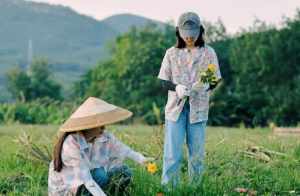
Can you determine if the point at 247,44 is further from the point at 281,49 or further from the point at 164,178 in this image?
the point at 164,178

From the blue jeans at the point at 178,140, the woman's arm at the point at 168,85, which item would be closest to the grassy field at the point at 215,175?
the blue jeans at the point at 178,140

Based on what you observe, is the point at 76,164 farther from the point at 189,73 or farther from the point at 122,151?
the point at 189,73

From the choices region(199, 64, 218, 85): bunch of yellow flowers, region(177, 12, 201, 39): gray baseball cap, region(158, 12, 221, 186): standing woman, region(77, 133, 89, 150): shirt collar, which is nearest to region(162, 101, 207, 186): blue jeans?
region(158, 12, 221, 186): standing woman

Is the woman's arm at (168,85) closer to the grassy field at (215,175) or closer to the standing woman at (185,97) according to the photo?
the standing woman at (185,97)

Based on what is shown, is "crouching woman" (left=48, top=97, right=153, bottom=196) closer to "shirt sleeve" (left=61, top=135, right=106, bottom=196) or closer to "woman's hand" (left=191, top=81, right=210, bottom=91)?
"shirt sleeve" (left=61, top=135, right=106, bottom=196)

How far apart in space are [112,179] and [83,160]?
1.34ft

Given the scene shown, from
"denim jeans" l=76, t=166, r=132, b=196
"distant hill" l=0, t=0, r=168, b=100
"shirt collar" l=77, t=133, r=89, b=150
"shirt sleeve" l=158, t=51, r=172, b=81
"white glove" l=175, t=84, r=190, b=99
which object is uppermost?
"shirt sleeve" l=158, t=51, r=172, b=81

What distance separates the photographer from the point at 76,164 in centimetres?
599

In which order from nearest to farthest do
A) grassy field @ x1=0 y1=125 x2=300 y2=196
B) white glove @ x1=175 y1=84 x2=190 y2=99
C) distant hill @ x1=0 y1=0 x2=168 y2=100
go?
grassy field @ x1=0 y1=125 x2=300 y2=196, white glove @ x1=175 y1=84 x2=190 y2=99, distant hill @ x1=0 y1=0 x2=168 y2=100

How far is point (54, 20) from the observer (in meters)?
132

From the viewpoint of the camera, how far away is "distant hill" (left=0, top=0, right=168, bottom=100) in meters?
103

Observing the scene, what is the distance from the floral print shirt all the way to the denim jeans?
2.97ft

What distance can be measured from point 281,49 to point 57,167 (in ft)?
99.5

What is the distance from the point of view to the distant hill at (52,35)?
338 feet
